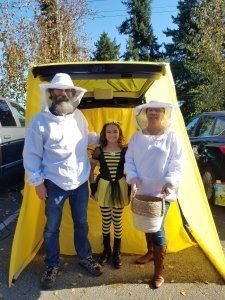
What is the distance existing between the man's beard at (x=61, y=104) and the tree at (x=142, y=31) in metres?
30.6

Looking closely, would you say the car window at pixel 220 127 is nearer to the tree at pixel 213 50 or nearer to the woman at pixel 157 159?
the woman at pixel 157 159

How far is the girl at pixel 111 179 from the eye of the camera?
4.12 metres

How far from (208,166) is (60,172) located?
11.3ft

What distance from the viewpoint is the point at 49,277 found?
151 inches

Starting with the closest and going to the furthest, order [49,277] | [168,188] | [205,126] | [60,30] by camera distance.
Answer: [168,188] → [49,277] → [205,126] → [60,30]

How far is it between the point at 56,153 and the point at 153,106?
998mm

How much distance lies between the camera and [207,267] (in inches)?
164

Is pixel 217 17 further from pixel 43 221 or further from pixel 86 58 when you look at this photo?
pixel 43 221

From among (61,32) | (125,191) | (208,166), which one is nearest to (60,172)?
(125,191)

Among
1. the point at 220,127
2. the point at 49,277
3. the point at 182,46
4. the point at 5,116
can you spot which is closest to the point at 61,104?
the point at 49,277

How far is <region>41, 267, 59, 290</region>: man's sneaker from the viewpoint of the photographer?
12.4 feet

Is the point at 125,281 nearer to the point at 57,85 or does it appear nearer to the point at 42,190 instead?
the point at 42,190

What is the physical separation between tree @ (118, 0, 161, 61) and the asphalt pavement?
30.4 metres

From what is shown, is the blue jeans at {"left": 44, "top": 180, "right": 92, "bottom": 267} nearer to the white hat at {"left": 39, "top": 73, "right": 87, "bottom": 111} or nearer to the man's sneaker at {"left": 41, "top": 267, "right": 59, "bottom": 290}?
the man's sneaker at {"left": 41, "top": 267, "right": 59, "bottom": 290}
